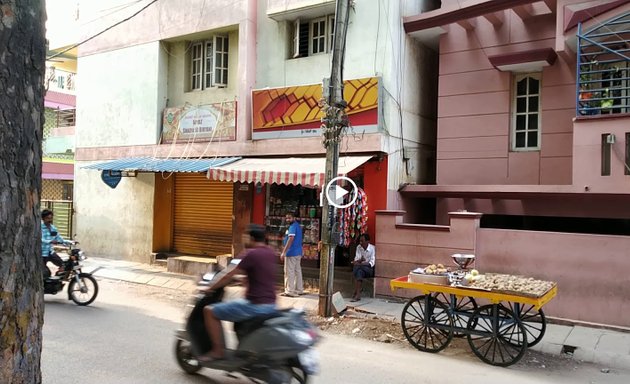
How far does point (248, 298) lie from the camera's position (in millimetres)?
5066

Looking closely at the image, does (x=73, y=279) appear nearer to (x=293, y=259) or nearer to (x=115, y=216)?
(x=293, y=259)

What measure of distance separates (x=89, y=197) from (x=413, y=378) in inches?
552

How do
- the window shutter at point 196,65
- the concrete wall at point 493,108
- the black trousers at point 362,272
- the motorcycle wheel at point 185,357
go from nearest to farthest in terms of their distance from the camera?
the motorcycle wheel at point 185,357 < the black trousers at point 362,272 < the concrete wall at point 493,108 < the window shutter at point 196,65

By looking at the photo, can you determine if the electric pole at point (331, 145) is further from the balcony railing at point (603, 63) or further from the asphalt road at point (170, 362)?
the balcony railing at point (603, 63)

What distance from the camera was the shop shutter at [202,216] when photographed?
1460 centimetres

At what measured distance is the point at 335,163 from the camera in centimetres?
904

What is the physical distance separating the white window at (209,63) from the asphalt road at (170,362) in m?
8.06

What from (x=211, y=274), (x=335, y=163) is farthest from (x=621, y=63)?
(x=211, y=274)

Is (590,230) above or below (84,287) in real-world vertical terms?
above

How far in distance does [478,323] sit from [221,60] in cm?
1063

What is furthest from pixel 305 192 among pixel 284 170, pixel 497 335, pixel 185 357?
pixel 185 357

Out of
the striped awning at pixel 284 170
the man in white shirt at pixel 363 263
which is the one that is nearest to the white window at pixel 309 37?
the striped awning at pixel 284 170

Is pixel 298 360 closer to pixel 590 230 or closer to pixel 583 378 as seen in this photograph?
pixel 583 378

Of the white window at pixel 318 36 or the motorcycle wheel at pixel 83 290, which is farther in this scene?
the white window at pixel 318 36
